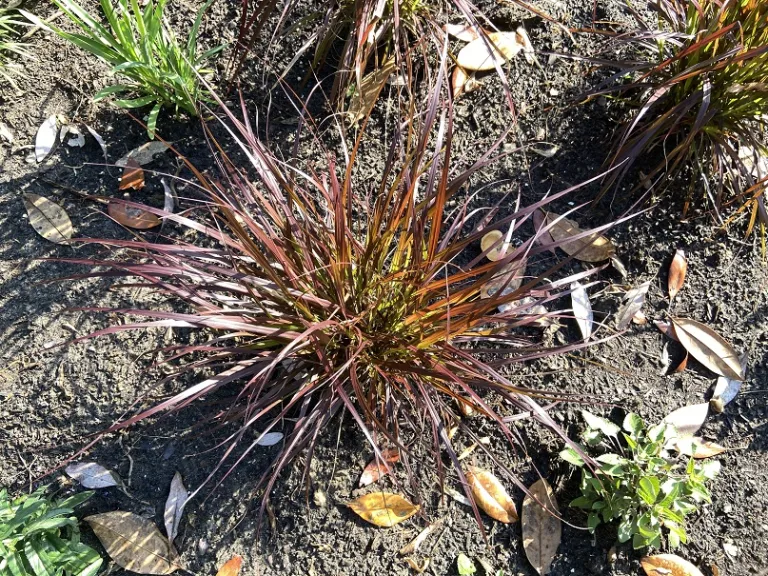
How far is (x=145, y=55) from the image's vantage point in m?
1.63

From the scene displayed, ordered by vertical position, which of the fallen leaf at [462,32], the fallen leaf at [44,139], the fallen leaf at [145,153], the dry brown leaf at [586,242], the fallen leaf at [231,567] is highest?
the fallen leaf at [44,139]

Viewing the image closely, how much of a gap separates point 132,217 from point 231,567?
3.24 ft

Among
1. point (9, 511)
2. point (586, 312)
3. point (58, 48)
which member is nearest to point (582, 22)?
point (586, 312)

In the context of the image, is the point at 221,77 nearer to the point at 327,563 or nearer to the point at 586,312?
the point at 586,312

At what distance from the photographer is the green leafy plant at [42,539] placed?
4.85ft

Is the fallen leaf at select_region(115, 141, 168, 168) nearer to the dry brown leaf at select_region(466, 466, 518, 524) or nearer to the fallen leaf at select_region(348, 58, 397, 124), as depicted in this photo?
the fallen leaf at select_region(348, 58, 397, 124)

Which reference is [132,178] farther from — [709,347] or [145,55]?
[709,347]

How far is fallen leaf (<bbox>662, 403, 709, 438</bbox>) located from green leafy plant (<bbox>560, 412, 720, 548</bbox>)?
109mm

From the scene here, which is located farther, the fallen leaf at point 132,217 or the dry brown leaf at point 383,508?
the fallen leaf at point 132,217

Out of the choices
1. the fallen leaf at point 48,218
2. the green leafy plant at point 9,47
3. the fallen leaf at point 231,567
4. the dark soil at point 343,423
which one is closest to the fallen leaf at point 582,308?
the dark soil at point 343,423

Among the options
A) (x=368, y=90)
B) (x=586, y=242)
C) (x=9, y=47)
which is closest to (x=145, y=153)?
(x=9, y=47)

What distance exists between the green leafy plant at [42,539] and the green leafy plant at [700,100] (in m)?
1.64

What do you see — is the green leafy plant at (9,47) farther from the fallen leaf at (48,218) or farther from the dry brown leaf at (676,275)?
the dry brown leaf at (676,275)

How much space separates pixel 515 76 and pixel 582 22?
0.28 m
